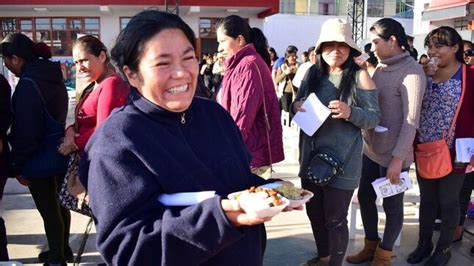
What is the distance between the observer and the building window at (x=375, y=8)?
36.1 m

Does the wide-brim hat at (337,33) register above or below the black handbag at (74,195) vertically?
above

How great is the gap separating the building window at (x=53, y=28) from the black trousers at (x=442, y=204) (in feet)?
52.4

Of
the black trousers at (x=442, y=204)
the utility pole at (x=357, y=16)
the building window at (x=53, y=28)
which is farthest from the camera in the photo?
the utility pole at (x=357, y=16)

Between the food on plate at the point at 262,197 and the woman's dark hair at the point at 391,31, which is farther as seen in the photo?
the woman's dark hair at the point at 391,31

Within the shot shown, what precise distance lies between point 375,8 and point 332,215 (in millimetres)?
37329

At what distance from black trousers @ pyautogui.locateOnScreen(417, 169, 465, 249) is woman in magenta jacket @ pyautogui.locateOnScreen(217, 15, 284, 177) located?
1224 millimetres

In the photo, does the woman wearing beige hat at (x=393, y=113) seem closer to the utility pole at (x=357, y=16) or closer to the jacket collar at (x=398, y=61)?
the jacket collar at (x=398, y=61)

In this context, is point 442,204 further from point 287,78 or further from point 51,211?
point 287,78

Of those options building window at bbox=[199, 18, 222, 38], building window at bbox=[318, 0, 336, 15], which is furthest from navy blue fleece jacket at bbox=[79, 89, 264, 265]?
building window at bbox=[318, 0, 336, 15]

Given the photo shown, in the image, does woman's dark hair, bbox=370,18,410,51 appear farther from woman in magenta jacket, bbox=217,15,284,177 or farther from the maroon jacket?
woman in magenta jacket, bbox=217,15,284,177

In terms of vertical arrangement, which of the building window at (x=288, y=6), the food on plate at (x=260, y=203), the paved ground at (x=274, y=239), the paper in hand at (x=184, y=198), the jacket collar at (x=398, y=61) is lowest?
the paved ground at (x=274, y=239)

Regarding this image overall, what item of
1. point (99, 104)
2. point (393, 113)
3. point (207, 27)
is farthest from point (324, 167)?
point (207, 27)

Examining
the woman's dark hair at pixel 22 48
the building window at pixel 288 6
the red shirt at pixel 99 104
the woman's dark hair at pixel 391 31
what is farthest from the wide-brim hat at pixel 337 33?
the building window at pixel 288 6

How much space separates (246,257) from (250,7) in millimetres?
15243
